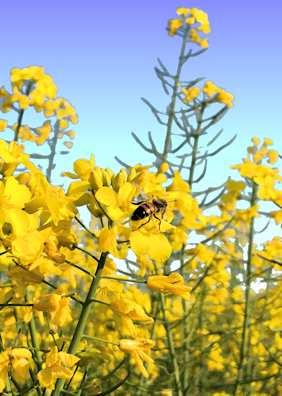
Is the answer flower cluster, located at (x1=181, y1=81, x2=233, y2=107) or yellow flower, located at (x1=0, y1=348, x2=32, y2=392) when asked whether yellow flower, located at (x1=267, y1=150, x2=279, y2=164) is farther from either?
yellow flower, located at (x1=0, y1=348, x2=32, y2=392)

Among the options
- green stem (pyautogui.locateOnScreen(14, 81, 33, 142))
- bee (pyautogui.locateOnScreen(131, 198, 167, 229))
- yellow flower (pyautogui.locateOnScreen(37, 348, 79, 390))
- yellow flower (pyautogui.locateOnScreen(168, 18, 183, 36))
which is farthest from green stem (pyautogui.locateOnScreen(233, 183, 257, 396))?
yellow flower (pyautogui.locateOnScreen(37, 348, 79, 390))

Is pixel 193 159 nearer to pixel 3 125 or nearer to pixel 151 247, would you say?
pixel 3 125

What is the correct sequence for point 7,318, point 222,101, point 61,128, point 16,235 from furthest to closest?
point 61,128 → point 222,101 → point 7,318 → point 16,235

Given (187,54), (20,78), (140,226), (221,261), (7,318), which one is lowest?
(7,318)

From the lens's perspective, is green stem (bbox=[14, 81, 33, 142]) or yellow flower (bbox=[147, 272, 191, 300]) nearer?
yellow flower (bbox=[147, 272, 191, 300])

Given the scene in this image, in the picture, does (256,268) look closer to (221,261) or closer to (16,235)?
(221,261)

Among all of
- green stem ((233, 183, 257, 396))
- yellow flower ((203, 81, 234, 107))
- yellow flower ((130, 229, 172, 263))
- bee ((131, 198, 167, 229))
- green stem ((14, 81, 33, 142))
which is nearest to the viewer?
yellow flower ((130, 229, 172, 263))

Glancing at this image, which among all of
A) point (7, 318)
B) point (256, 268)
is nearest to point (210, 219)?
point (256, 268)

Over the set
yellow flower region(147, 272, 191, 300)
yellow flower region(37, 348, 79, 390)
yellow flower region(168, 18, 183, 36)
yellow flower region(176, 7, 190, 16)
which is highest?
yellow flower region(176, 7, 190, 16)
